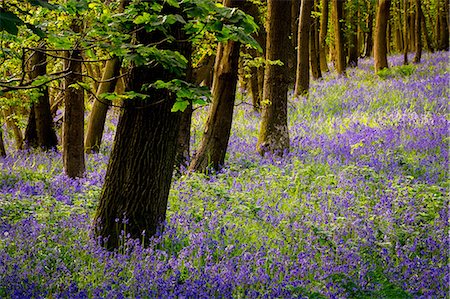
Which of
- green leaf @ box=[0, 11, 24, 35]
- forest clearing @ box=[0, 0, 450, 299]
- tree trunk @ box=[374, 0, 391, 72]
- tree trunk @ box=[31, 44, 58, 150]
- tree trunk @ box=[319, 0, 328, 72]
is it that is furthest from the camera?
tree trunk @ box=[319, 0, 328, 72]

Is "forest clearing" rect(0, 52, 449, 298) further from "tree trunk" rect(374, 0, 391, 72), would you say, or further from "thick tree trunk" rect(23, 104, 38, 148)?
"tree trunk" rect(374, 0, 391, 72)

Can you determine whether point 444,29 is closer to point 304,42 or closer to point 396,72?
point 396,72

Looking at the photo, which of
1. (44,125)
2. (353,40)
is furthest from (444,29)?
(44,125)

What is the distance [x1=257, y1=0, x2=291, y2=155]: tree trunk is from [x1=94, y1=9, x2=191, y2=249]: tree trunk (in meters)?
5.31

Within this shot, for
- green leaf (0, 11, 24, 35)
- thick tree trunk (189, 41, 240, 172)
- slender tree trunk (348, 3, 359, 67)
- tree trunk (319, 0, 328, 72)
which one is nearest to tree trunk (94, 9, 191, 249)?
green leaf (0, 11, 24, 35)

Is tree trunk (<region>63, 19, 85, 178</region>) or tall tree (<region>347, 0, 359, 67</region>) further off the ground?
tall tree (<region>347, 0, 359, 67</region>)

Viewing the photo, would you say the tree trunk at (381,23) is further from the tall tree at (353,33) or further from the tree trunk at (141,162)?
the tree trunk at (141,162)

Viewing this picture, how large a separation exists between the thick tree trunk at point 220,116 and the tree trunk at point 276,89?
135cm

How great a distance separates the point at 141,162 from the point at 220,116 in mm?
4294

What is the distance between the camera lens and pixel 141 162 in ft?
16.9

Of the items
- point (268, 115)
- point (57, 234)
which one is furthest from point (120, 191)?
point (268, 115)

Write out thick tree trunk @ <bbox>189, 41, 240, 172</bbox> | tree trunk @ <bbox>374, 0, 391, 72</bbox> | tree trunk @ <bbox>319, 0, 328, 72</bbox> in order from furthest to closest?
tree trunk @ <bbox>319, 0, 328, 72</bbox>
tree trunk @ <bbox>374, 0, 391, 72</bbox>
thick tree trunk @ <bbox>189, 41, 240, 172</bbox>

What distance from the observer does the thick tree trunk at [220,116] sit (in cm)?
917

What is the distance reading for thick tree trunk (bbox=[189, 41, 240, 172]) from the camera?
9.17 meters
